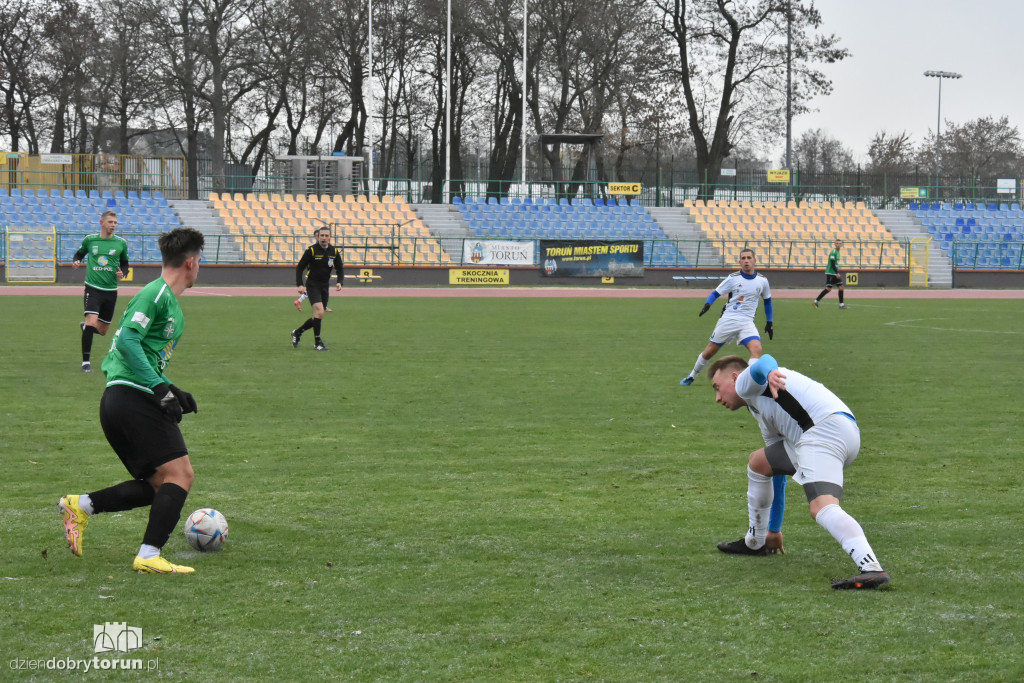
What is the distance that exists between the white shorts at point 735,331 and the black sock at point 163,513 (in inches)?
380

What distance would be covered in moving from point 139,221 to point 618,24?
86.1 ft

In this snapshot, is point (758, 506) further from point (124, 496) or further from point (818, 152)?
point (818, 152)

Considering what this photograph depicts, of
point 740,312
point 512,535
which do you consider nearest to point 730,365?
point 512,535

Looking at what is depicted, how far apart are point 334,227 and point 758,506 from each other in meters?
38.0

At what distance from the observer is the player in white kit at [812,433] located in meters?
5.66

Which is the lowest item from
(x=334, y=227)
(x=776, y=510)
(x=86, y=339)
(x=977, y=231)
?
(x=776, y=510)

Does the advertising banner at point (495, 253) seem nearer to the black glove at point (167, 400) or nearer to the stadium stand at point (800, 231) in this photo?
the stadium stand at point (800, 231)

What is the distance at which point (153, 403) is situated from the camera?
5.93 metres

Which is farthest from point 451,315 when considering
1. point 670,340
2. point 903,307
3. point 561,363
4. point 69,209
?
point 69,209

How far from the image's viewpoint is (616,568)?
6113 mm

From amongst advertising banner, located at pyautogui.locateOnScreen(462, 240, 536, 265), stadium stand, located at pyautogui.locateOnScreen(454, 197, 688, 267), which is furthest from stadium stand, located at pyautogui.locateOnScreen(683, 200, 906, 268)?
advertising banner, located at pyautogui.locateOnScreen(462, 240, 536, 265)

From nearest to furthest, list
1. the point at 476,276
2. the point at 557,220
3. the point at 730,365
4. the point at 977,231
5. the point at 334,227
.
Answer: the point at 730,365
the point at 476,276
the point at 334,227
the point at 557,220
the point at 977,231

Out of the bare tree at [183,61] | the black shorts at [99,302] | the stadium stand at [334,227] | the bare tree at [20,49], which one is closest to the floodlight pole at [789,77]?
the stadium stand at [334,227]

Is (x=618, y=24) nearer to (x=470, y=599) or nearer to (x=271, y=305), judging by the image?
(x=271, y=305)
